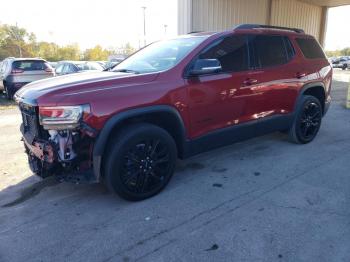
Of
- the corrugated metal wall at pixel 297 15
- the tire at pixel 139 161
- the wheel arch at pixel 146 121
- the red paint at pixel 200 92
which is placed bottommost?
the tire at pixel 139 161

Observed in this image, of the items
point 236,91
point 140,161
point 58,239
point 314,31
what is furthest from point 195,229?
point 314,31

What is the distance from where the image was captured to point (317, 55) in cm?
532

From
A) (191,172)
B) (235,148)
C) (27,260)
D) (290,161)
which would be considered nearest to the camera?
(27,260)

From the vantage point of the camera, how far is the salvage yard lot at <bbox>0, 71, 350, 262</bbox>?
2.55 m

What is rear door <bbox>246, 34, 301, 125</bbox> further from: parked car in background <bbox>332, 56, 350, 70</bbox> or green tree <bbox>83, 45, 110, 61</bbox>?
green tree <bbox>83, 45, 110, 61</bbox>

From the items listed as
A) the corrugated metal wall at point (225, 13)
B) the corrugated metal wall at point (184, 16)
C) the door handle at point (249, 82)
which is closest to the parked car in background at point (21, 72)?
the corrugated metal wall at point (184, 16)

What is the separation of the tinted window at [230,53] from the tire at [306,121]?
156 cm

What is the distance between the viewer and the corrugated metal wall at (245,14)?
431 inches

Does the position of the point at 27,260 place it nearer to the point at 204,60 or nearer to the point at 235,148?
the point at 204,60

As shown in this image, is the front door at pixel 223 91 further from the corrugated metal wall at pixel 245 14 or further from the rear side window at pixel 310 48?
the corrugated metal wall at pixel 245 14

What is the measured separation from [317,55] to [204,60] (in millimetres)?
2916

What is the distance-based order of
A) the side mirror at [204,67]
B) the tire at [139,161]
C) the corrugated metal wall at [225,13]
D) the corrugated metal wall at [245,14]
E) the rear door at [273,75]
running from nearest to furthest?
the tire at [139,161]
the side mirror at [204,67]
the rear door at [273,75]
the corrugated metal wall at [245,14]
the corrugated metal wall at [225,13]

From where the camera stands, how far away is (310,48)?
5211 millimetres

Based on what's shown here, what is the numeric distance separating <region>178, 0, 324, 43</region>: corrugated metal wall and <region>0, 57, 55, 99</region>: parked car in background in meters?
5.47
